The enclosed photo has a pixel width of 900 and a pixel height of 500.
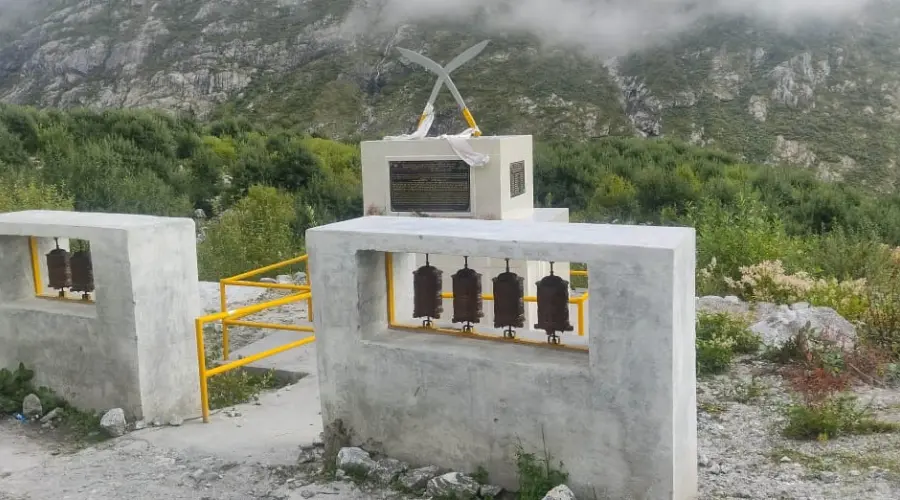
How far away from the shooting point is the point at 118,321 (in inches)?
248

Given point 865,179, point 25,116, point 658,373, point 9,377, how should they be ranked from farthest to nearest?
point 865,179 < point 25,116 < point 9,377 < point 658,373

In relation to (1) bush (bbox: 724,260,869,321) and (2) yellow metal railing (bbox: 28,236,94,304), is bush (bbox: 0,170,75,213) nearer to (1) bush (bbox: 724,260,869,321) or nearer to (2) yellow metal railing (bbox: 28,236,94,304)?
(2) yellow metal railing (bbox: 28,236,94,304)

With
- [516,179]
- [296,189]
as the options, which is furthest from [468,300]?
[296,189]

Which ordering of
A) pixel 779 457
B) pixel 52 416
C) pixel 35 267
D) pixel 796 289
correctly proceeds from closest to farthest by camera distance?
pixel 779 457 < pixel 52 416 < pixel 35 267 < pixel 796 289

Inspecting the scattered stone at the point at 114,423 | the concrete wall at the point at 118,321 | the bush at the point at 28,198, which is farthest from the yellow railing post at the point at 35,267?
the bush at the point at 28,198

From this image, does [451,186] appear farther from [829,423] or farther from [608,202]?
[608,202]

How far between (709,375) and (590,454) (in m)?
3.20

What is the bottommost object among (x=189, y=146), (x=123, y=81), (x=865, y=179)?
(x=865, y=179)

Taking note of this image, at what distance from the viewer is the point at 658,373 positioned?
416 cm

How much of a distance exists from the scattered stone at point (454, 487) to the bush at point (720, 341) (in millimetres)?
3331

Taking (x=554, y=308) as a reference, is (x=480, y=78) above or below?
above

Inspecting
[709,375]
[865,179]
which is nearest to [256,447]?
[709,375]

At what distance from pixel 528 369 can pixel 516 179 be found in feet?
17.7

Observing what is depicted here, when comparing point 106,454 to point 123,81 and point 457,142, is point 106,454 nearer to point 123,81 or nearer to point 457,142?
point 457,142
